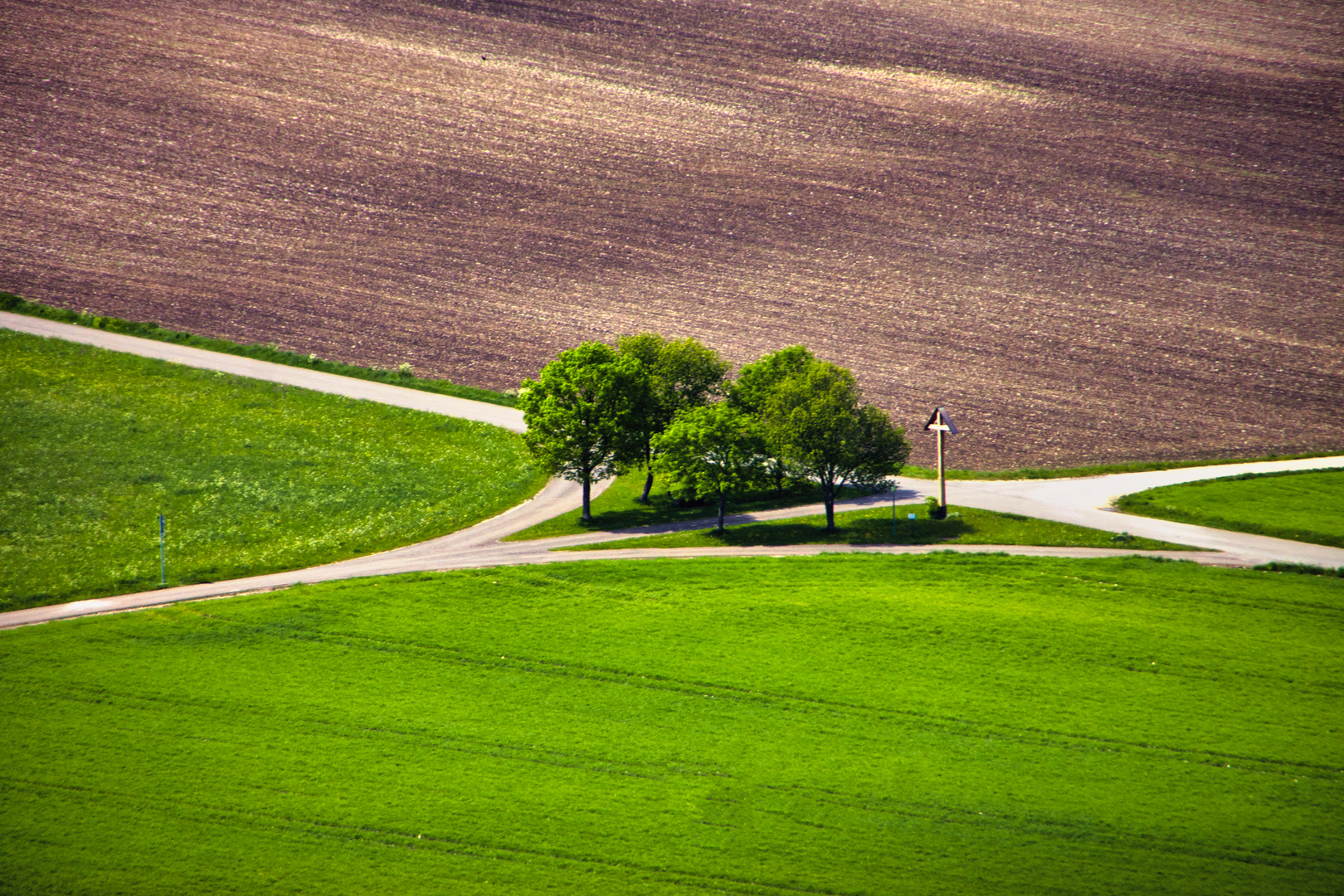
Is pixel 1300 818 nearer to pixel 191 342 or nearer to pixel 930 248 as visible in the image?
pixel 930 248

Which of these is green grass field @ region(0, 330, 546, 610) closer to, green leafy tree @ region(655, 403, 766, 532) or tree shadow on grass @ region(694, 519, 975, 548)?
green leafy tree @ region(655, 403, 766, 532)

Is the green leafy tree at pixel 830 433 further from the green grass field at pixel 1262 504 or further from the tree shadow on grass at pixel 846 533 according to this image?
the green grass field at pixel 1262 504

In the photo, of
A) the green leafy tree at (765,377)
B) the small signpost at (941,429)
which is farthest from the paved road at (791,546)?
the green leafy tree at (765,377)

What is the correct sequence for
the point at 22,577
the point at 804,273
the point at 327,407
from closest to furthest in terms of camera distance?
the point at 22,577 → the point at 327,407 → the point at 804,273

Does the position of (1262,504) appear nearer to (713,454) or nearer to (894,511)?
(894,511)

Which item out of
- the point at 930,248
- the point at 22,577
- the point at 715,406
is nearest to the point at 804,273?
the point at 930,248
